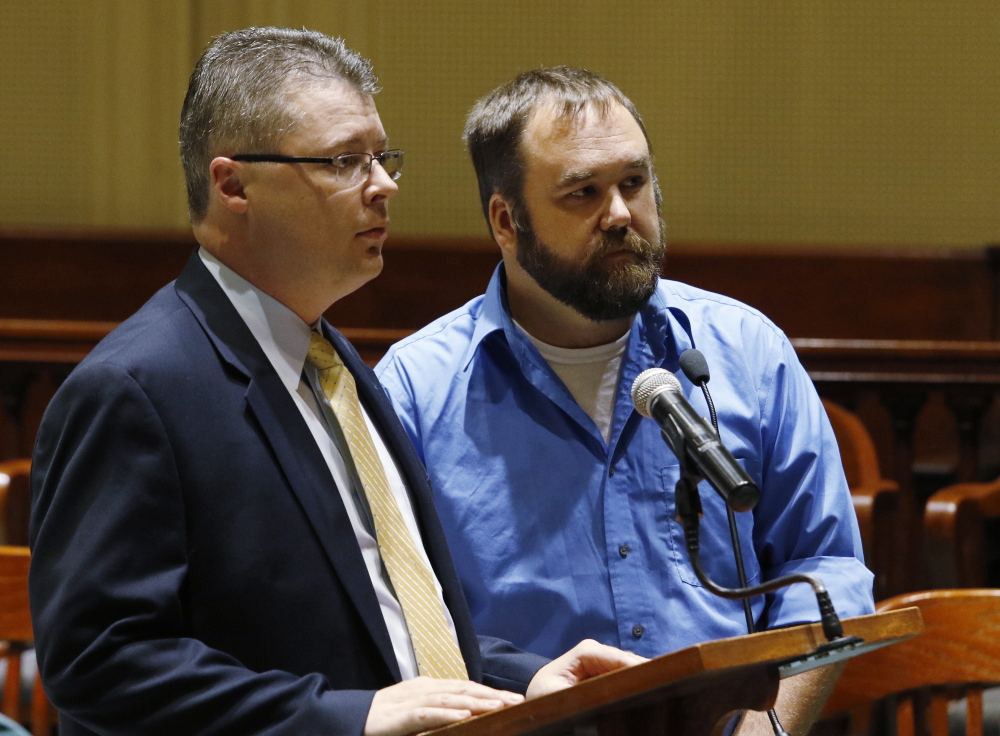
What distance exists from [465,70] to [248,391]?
4.00m

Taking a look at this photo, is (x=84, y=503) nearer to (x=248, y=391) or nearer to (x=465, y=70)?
(x=248, y=391)

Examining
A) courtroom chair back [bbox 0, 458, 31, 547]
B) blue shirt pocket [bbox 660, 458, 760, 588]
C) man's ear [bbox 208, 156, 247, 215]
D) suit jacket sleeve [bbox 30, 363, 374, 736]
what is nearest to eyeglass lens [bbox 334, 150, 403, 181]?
man's ear [bbox 208, 156, 247, 215]

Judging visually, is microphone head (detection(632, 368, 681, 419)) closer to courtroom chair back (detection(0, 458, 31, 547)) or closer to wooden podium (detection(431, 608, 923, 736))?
wooden podium (detection(431, 608, 923, 736))

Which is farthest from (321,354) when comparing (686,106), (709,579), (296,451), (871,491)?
(686,106)

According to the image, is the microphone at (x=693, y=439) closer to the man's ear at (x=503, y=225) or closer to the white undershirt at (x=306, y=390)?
the white undershirt at (x=306, y=390)

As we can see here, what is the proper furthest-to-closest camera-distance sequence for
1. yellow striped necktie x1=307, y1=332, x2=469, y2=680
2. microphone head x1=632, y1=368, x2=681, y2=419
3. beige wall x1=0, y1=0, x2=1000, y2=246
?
beige wall x1=0, y1=0, x2=1000, y2=246, yellow striped necktie x1=307, y1=332, x2=469, y2=680, microphone head x1=632, y1=368, x2=681, y2=419

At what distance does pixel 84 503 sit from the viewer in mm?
1279

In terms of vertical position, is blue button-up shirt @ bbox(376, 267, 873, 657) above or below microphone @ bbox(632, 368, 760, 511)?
below

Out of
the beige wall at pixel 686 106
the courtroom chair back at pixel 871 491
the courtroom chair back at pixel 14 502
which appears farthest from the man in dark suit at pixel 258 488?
the beige wall at pixel 686 106

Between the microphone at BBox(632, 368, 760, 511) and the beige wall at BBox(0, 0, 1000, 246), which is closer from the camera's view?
the microphone at BBox(632, 368, 760, 511)

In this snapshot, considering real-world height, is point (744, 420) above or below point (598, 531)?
above

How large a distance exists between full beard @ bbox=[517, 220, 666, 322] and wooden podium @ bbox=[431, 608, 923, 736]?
96 cm

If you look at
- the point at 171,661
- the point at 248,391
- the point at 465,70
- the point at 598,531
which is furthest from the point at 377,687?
the point at 465,70

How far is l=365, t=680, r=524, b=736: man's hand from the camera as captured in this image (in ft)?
4.11
